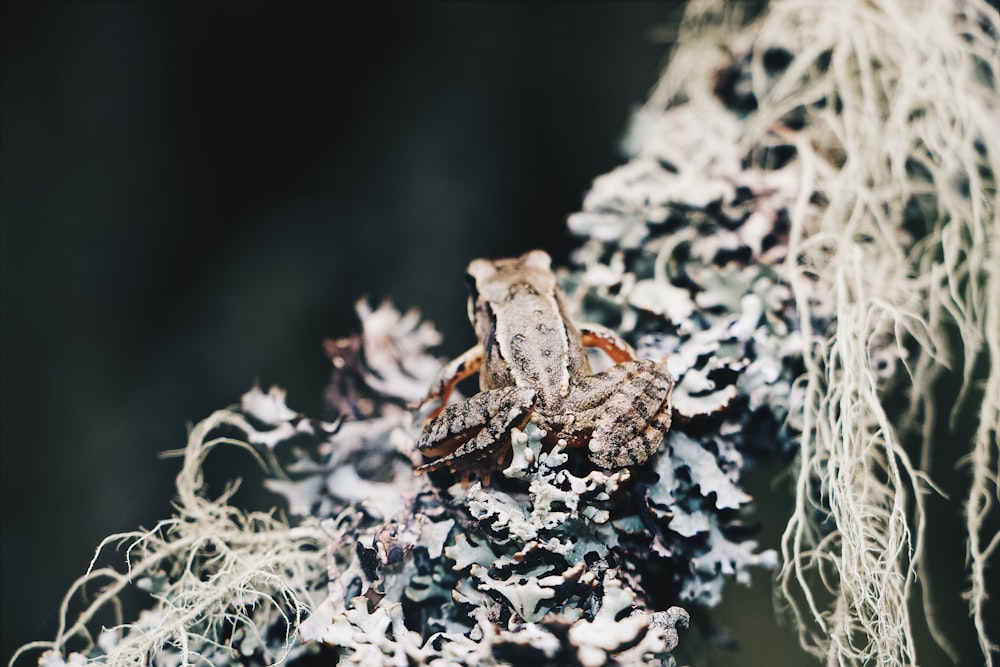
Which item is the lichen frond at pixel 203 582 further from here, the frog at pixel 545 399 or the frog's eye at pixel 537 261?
the frog's eye at pixel 537 261

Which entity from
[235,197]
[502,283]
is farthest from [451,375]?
[235,197]

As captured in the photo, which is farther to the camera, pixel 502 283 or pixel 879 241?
pixel 879 241

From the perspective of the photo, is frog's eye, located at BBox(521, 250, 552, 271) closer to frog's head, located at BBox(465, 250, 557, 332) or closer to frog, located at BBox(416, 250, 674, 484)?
frog's head, located at BBox(465, 250, 557, 332)

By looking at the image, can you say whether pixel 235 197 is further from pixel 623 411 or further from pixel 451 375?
pixel 623 411

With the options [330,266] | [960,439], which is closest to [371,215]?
[330,266]

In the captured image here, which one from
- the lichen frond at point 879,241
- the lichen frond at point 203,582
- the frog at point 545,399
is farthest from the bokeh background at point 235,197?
the frog at point 545,399

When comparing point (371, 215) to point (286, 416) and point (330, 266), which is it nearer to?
point (330, 266)
